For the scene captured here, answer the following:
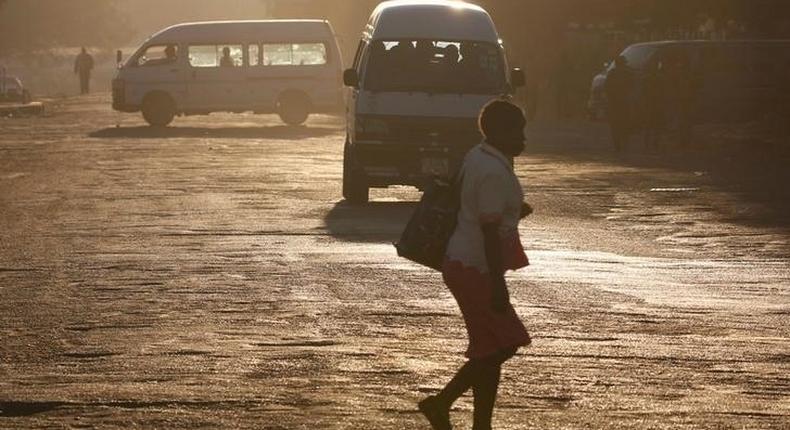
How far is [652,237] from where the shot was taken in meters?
18.6

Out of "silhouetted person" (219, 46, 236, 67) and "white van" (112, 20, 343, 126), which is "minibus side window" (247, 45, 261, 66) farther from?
"silhouetted person" (219, 46, 236, 67)

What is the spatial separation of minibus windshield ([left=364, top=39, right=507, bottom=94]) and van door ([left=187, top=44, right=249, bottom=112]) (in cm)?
2240

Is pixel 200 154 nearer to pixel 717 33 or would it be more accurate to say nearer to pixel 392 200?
pixel 392 200

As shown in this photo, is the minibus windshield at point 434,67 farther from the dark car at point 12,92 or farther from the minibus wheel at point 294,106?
the dark car at point 12,92

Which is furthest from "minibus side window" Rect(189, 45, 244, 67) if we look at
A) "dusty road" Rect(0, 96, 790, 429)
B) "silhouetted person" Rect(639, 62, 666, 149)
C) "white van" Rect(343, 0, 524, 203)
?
"white van" Rect(343, 0, 524, 203)

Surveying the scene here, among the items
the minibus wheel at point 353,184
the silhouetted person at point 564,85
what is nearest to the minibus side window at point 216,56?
the silhouetted person at point 564,85

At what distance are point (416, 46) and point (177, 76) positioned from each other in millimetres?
22562

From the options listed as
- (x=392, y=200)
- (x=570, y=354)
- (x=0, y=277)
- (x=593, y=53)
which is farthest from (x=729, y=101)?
(x=570, y=354)

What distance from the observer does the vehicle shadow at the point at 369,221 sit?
722 inches

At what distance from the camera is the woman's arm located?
26.2 feet

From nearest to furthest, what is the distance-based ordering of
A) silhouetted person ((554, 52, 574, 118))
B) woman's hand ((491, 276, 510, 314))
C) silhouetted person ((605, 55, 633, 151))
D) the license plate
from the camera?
woman's hand ((491, 276, 510, 314))
the license plate
silhouetted person ((605, 55, 633, 151))
silhouetted person ((554, 52, 574, 118))

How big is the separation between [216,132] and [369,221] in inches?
880

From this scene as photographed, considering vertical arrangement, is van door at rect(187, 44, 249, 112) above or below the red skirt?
below

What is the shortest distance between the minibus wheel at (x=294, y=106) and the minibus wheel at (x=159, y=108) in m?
2.63
